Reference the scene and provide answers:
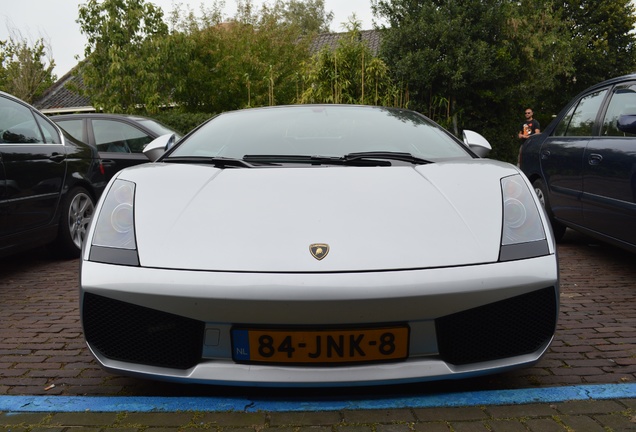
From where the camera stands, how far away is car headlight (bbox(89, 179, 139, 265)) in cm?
207

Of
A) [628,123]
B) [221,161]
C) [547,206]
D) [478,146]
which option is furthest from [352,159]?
[547,206]

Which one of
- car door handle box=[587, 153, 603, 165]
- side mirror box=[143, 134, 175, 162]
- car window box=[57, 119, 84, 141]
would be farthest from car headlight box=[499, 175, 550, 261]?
car window box=[57, 119, 84, 141]

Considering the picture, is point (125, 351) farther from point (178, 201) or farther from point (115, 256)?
point (178, 201)

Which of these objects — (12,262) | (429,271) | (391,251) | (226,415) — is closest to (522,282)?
(429,271)

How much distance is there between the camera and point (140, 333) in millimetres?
2004

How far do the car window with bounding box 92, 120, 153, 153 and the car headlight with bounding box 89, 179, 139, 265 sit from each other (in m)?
4.86

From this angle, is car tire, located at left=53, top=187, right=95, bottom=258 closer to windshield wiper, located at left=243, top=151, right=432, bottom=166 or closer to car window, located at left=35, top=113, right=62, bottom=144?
car window, located at left=35, top=113, right=62, bottom=144

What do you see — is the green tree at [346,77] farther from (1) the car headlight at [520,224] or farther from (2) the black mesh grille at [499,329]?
(2) the black mesh grille at [499,329]

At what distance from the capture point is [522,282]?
1.98m

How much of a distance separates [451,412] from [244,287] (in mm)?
884

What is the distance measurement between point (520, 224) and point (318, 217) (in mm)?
796

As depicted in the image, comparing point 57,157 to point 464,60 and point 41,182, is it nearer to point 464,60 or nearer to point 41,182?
point 41,182

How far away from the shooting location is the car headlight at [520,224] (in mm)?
2090

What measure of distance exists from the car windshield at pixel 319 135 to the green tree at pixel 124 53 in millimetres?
15475
